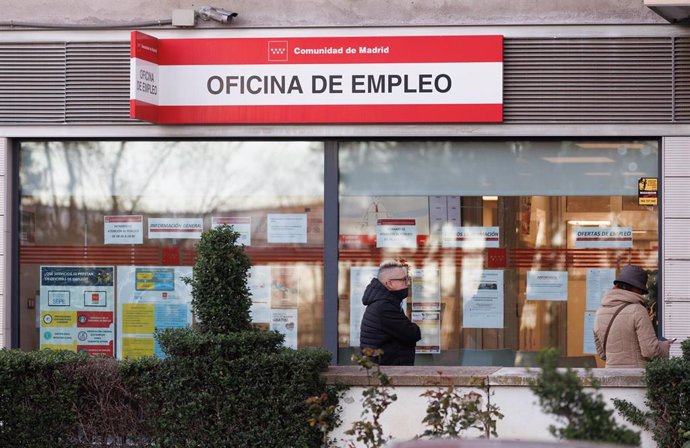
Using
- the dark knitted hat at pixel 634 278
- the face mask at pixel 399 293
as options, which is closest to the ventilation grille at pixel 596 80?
the face mask at pixel 399 293

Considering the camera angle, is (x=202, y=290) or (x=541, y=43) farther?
(x=541, y=43)

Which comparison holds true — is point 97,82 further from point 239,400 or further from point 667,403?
point 667,403

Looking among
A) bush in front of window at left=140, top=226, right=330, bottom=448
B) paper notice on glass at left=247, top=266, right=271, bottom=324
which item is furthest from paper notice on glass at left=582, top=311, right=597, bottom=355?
bush in front of window at left=140, top=226, right=330, bottom=448

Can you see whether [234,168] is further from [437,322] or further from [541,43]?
[541,43]

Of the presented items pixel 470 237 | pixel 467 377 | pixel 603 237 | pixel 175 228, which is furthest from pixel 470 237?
pixel 467 377

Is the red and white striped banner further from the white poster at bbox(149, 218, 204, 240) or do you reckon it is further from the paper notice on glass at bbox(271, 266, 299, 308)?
the paper notice on glass at bbox(271, 266, 299, 308)

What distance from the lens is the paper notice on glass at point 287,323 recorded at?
431 inches

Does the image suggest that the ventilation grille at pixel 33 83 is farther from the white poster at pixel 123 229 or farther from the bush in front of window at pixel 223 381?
the bush in front of window at pixel 223 381

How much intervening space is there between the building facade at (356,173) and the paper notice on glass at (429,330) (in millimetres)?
15

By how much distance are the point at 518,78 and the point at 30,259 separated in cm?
533

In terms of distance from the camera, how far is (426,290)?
429 inches

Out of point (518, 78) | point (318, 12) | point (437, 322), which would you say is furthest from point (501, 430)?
point (318, 12)

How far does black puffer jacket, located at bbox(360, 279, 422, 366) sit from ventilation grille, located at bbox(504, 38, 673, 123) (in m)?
2.67

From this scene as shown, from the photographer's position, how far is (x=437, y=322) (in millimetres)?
10859
